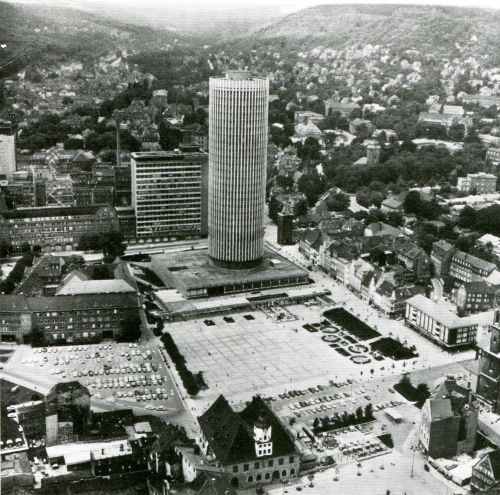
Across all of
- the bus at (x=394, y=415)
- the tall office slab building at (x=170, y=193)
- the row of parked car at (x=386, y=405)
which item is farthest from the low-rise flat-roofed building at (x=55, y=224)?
the bus at (x=394, y=415)

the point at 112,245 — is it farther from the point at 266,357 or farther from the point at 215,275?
the point at 266,357

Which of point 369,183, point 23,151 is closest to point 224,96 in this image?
point 369,183

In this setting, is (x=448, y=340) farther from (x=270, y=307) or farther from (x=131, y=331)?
(x=131, y=331)

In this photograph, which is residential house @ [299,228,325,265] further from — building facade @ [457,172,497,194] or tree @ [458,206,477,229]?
building facade @ [457,172,497,194]

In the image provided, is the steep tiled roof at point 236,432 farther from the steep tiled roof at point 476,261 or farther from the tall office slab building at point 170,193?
the tall office slab building at point 170,193

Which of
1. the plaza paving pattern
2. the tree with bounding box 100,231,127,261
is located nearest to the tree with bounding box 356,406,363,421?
the plaza paving pattern

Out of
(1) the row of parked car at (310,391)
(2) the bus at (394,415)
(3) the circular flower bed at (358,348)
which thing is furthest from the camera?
(3) the circular flower bed at (358,348)
